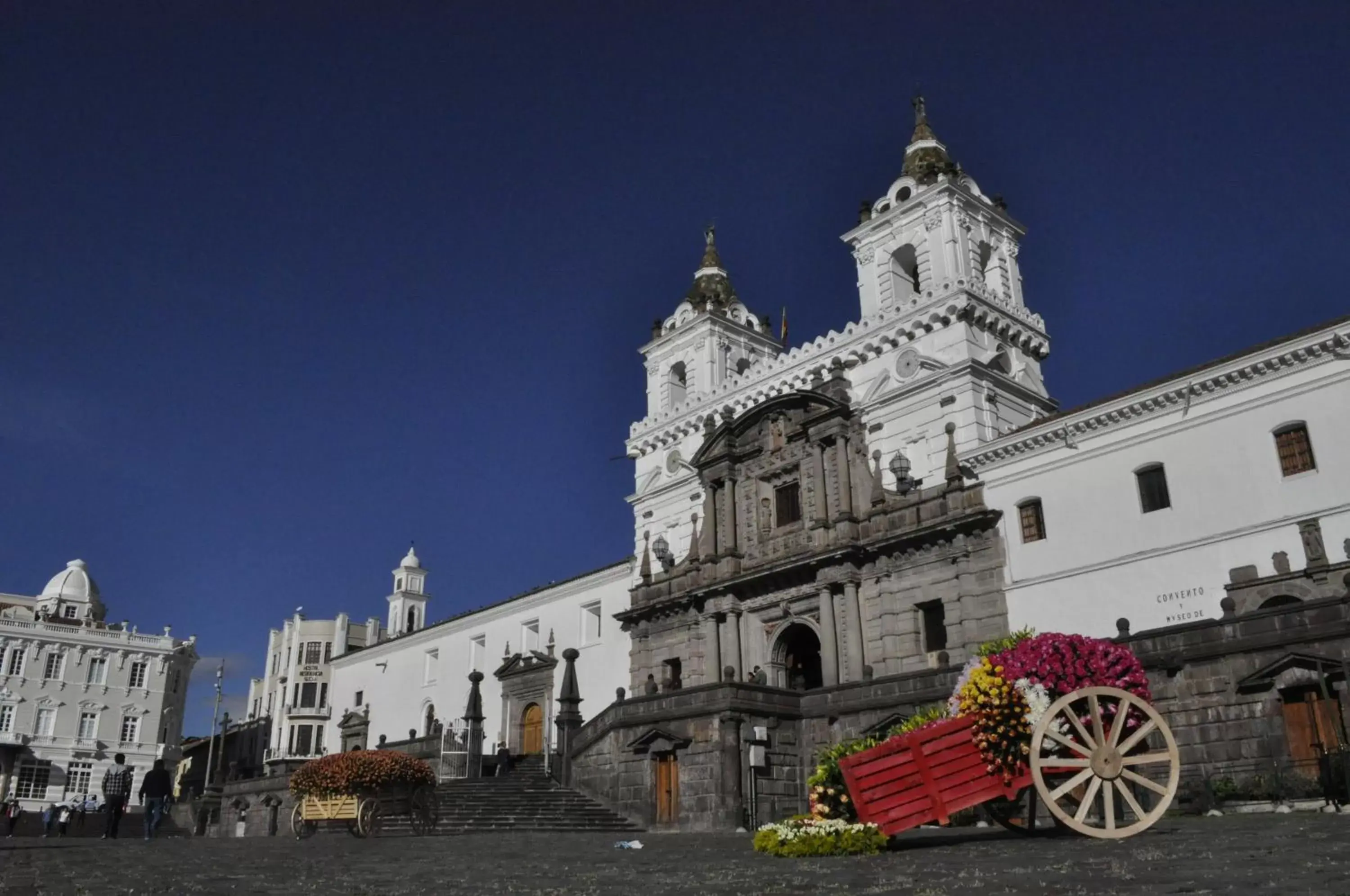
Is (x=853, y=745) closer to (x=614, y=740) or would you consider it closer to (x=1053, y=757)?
(x=1053, y=757)

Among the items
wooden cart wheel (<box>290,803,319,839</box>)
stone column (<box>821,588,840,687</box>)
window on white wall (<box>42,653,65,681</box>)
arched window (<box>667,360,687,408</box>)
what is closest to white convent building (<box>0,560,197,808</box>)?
window on white wall (<box>42,653,65,681</box>)

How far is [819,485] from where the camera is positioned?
34.6m

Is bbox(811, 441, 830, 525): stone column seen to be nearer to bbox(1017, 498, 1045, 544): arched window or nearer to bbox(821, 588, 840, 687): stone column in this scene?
bbox(821, 588, 840, 687): stone column

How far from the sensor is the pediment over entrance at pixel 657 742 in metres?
28.1

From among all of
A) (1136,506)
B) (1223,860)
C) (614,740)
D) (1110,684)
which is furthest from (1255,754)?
(614,740)

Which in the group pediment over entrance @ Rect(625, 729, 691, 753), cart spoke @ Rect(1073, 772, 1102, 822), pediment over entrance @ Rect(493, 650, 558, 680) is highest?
pediment over entrance @ Rect(493, 650, 558, 680)

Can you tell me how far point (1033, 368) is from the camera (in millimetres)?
35531

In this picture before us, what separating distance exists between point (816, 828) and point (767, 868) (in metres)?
2.23

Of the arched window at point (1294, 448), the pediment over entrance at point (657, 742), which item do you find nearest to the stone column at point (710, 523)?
the pediment over entrance at point (657, 742)

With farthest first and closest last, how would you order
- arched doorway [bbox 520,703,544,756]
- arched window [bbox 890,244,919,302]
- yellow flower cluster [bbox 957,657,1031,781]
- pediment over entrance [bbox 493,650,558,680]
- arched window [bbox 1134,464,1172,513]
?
pediment over entrance [bbox 493,650,558,680], arched doorway [bbox 520,703,544,756], arched window [bbox 890,244,919,302], arched window [bbox 1134,464,1172,513], yellow flower cluster [bbox 957,657,1031,781]

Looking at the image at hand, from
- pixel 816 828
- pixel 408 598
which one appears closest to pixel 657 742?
pixel 816 828

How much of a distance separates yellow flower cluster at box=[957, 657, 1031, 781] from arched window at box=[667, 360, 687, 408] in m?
32.5

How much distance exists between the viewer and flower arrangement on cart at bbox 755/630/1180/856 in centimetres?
1159

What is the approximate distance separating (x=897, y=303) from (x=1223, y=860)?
88.8ft
